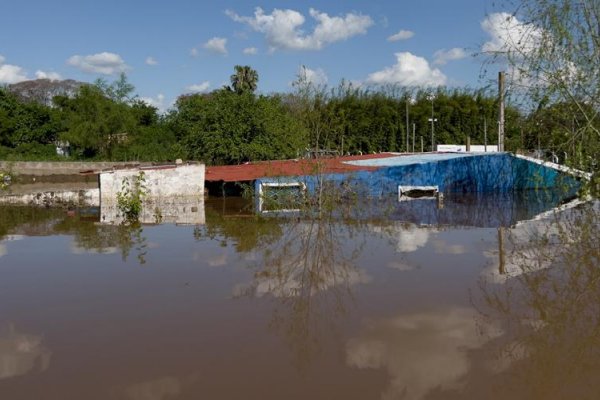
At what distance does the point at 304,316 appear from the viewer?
516cm

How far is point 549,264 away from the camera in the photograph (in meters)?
7.03

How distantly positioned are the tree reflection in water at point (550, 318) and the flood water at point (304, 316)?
18mm

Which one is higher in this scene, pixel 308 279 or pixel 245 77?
pixel 245 77

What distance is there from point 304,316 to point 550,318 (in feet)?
7.22

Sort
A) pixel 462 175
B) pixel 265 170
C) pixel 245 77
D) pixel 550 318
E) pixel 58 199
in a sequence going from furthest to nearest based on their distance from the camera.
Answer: pixel 245 77 → pixel 462 175 → pixel 58 199 → pixel 265 170 → pixel 550 318

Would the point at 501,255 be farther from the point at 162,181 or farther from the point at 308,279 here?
the point at 162,181

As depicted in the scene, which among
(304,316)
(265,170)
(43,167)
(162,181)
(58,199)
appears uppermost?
(43,167)

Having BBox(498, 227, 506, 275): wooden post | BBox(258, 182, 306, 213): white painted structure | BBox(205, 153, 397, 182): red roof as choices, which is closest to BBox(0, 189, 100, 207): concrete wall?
BBox(205, 153, 397, 182): red roof

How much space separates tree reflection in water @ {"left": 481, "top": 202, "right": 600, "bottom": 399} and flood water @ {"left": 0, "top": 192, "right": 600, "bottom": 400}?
0.06ft

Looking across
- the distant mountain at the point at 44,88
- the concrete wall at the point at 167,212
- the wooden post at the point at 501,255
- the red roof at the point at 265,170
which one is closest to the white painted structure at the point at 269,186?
the red roof at the point at 265,170

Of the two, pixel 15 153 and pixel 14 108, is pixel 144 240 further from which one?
pixel 14 108

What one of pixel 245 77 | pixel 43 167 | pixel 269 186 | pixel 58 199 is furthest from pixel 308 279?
pixel 245 77

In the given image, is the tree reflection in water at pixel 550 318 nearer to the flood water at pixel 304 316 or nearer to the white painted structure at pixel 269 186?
the flood water at pixel 304 316

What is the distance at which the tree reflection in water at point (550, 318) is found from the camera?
12.1ft
